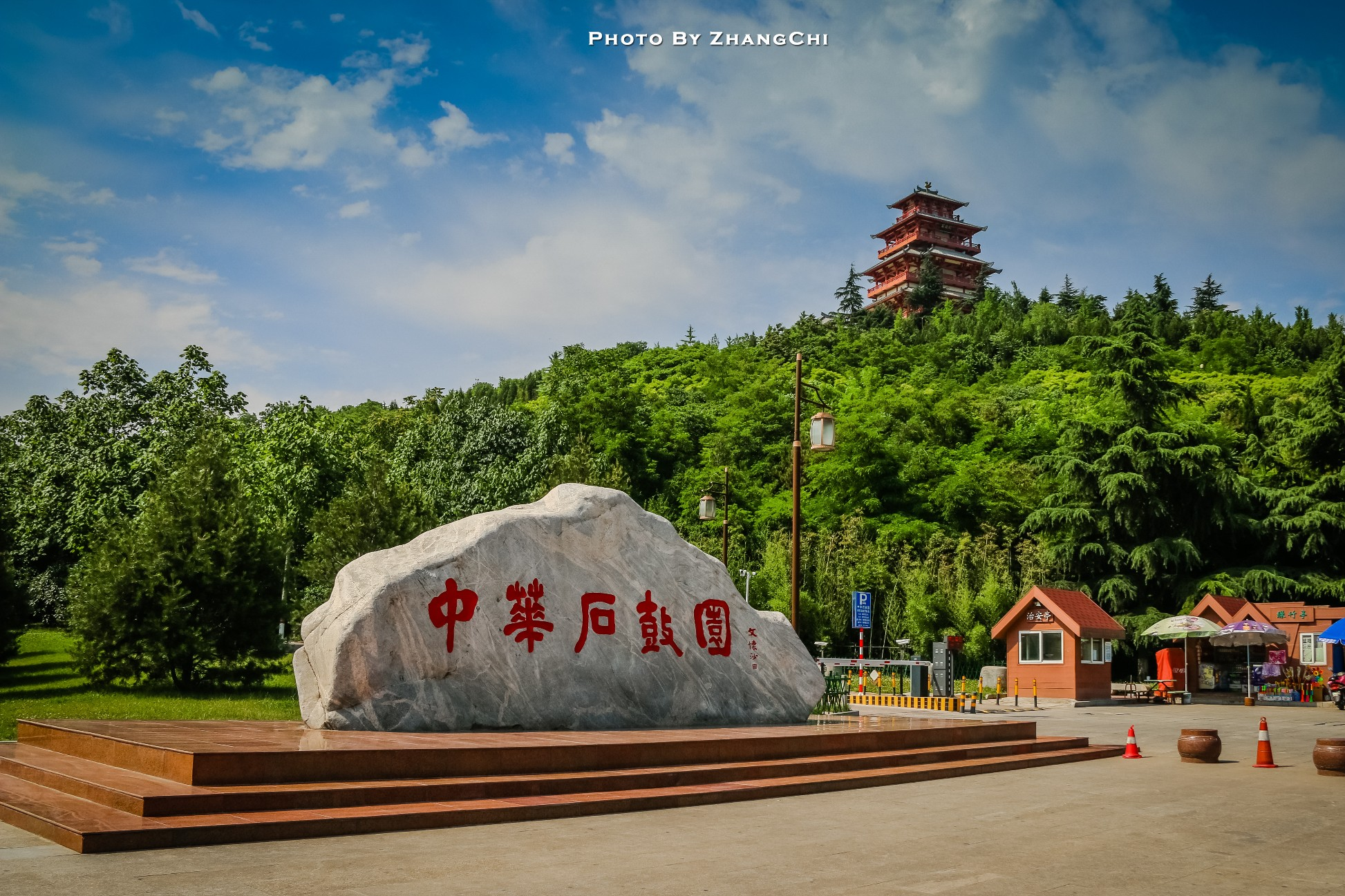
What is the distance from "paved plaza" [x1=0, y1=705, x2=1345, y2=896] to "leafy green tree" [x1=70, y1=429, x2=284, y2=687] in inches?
448

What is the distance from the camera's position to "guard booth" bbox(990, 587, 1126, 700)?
25203mm

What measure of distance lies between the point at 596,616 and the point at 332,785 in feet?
13.3

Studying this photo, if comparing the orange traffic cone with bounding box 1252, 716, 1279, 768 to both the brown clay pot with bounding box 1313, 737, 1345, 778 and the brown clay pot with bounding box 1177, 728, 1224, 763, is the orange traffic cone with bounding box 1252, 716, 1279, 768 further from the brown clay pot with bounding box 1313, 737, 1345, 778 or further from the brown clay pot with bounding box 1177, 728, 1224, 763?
the brown clay pot with bounding box 1313, 737, 1345, 778

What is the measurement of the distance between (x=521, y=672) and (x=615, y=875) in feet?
15.3

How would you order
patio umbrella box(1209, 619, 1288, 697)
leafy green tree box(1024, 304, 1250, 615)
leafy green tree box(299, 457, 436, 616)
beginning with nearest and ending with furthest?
leafy green tree box(299, 457, 436, 616) → patio umbrella box(1209, 619, 1288, 697) → leafy green tree box(1024, 304, 1250, 615)

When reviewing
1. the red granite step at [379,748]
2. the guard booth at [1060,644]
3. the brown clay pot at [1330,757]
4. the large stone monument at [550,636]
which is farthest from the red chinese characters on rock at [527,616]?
the guard booth at [1060,644]

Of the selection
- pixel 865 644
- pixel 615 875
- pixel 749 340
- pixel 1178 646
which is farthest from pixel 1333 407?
pixel 615 875

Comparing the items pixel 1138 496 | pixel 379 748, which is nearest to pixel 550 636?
pixel 379 748

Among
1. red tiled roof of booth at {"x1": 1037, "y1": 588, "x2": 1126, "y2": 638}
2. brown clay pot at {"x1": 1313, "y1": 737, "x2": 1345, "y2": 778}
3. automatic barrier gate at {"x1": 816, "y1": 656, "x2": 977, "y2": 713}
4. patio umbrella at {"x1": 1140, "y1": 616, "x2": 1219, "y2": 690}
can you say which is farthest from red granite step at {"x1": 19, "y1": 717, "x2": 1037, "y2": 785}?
patio umbrella at {"x1": 1140, "y1": 616, "x2": 1219, "y2": 690}

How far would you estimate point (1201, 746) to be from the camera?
40.0 ft

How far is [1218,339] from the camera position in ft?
165

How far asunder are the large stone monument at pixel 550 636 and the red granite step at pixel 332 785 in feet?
5.79

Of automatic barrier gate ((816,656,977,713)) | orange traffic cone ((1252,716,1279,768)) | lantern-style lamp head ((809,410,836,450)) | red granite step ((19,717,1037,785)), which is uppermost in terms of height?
lantern-style lamp head ((809,410,836,450))

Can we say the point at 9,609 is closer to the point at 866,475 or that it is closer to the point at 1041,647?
the point at 1041,647
